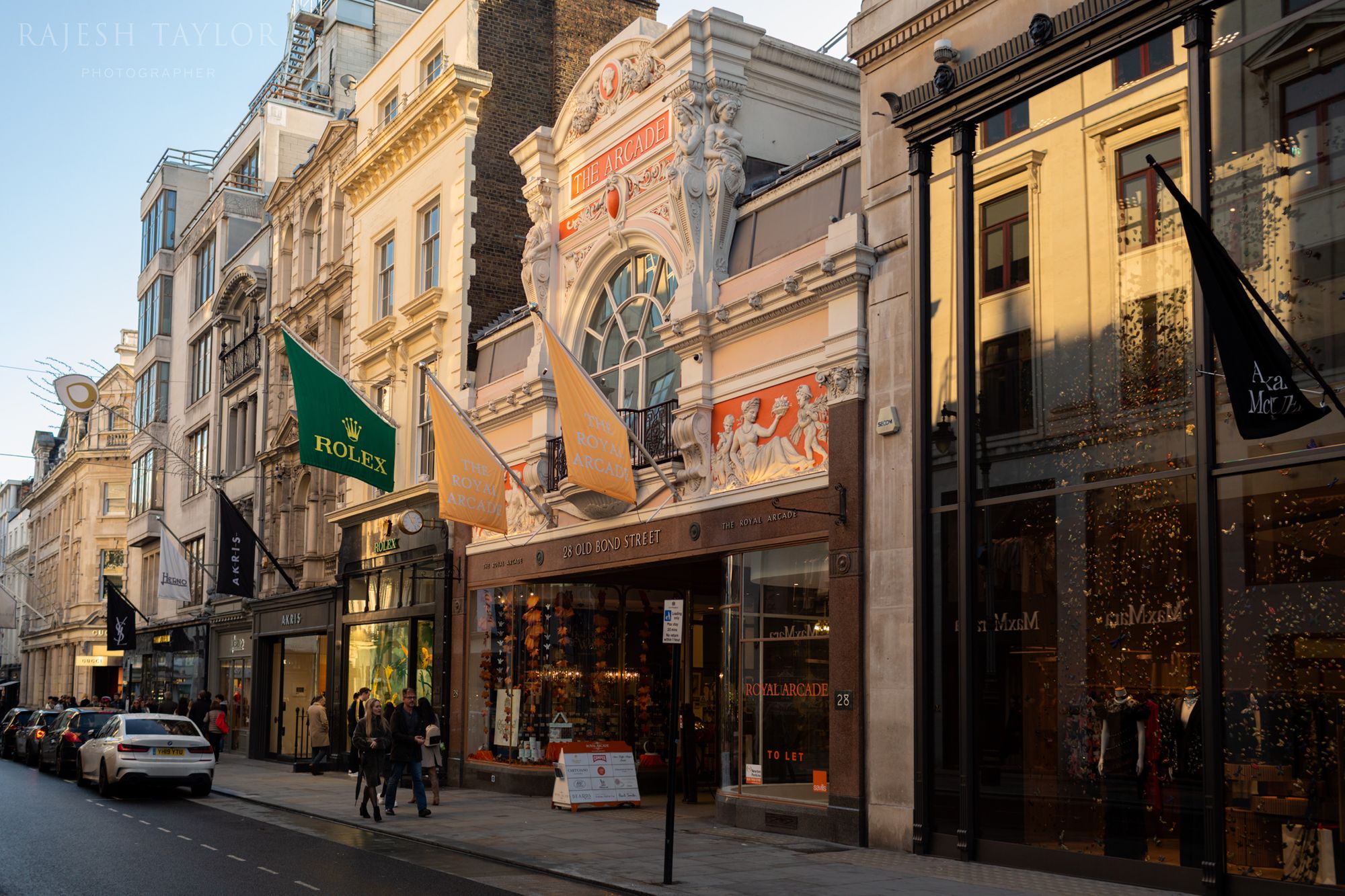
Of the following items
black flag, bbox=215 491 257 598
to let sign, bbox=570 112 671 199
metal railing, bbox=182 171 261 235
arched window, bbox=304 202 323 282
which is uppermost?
metal railing, bbox=182 171 261 235

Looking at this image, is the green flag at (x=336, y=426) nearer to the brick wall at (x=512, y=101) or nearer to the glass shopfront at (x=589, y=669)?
the brick wall at (x=512, y=101)

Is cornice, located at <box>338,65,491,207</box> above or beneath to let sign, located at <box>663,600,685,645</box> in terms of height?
above

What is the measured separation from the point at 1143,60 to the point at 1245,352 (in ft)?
13.0

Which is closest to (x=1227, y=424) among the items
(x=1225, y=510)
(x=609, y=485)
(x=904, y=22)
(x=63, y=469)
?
(x=1225, y=510)

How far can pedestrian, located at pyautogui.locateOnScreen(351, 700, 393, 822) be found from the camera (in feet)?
63.2

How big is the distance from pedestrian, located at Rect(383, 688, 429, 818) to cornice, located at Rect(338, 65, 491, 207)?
1290 centimetres

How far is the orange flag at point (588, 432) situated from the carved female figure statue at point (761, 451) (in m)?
1.79

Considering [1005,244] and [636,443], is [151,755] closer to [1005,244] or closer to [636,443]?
[636,443]

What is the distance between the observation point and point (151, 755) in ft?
74.3

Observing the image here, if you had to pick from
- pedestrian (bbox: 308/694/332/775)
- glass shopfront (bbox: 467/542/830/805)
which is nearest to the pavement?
glass shopfront (bbox: 467/542/830/805)

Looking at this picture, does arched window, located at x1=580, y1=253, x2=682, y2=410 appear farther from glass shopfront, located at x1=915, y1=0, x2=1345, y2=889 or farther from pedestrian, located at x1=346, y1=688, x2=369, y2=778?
pedestrian, located at x1=346, y1=688, x2=369, y2=778

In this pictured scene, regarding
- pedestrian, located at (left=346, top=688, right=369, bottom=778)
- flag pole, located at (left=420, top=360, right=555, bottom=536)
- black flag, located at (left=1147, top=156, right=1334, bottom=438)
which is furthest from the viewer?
pedestrian, located at (left=346, top=688, right=369, bottom=778)

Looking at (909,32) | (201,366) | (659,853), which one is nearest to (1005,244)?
(909,32)

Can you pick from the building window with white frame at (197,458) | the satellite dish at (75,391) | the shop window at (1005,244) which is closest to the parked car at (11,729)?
the building window with white frame at (197,458)
